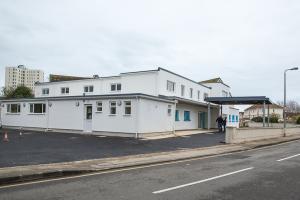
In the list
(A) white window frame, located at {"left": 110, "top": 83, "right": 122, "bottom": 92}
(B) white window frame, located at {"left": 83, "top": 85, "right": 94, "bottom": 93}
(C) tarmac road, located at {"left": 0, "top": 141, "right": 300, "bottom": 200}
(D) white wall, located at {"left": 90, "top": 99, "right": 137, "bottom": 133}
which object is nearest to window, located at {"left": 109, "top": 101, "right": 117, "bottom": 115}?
(D) white wall, located at {"left": 90, "top": 99, "right": 137, "bottom": 133}

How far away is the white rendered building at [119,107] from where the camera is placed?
26109 millimetres

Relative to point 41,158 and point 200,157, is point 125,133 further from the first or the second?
point 41,158

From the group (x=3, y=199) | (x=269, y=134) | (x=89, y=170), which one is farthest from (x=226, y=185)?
(x=269, y=134)

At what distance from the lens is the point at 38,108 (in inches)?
1284

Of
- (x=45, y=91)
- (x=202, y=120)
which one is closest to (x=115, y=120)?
(x=202, y=120)

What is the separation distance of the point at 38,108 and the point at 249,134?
2012cm

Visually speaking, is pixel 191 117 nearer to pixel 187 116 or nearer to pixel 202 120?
pixel 187 116

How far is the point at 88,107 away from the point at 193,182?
20.9 metres

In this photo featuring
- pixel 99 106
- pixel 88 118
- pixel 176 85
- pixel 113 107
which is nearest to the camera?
pixel 113 107

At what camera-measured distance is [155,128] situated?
2744 centimetres

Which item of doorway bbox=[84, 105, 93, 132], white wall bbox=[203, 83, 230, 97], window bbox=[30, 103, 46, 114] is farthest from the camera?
white wall bbox=[203, 83, 230, 97]

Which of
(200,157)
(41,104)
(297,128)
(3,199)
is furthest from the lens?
(297,128)

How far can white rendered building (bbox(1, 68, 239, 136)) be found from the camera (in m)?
26.1

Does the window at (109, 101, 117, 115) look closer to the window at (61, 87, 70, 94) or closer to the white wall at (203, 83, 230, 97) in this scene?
the window at (61, 87, 70, 94)
